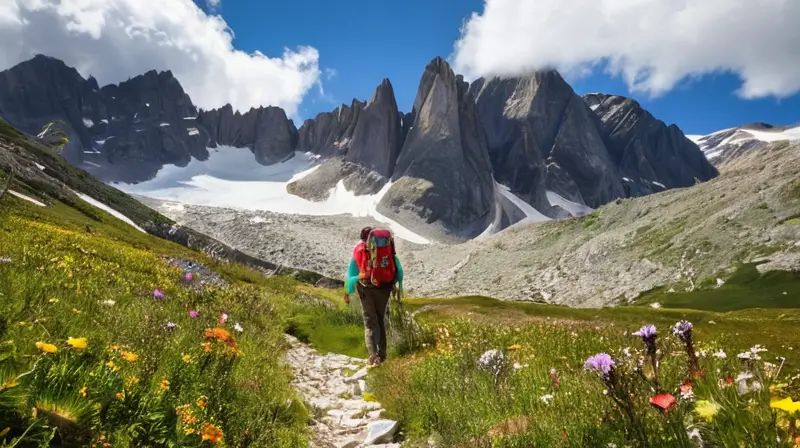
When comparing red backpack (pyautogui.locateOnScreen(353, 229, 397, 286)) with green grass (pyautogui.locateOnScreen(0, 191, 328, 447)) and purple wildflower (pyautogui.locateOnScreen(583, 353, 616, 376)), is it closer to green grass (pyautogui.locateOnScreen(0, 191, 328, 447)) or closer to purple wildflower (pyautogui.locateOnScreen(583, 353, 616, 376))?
green grass (pyautogui.locateOnScreen(0, 191, 328, 447))

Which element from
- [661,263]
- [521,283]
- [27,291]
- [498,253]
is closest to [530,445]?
[27,291]

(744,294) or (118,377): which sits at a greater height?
(744,294)

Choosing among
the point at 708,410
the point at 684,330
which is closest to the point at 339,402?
the point at 684,330

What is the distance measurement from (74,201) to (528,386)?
69.9 m

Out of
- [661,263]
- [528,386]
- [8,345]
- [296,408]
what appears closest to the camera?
[8,345]

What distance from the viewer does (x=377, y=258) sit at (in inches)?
464

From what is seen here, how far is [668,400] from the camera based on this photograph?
2307 millimetres

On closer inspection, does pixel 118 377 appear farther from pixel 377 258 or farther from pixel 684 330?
pixel 377 258

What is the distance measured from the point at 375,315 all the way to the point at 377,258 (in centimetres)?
150

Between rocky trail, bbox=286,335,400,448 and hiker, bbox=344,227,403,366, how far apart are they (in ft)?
2.53

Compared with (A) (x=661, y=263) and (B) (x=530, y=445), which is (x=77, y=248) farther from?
(A) (x=661, y=263)

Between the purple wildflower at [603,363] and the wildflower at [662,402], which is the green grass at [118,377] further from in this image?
the wildflower at [662,402]

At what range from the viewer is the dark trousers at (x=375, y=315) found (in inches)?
469

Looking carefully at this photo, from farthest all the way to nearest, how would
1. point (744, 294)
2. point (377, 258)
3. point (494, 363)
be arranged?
point (744, 294) < point (377, 258) < point (494, 363)
